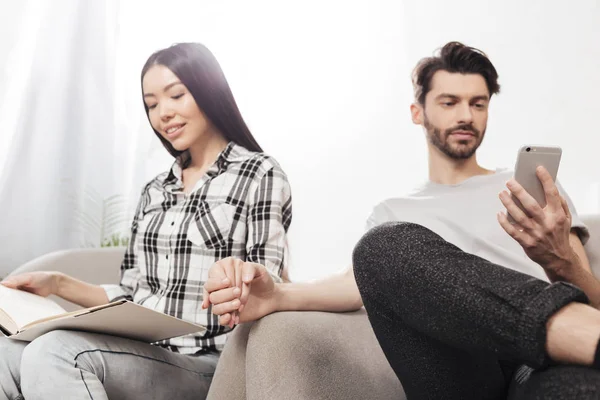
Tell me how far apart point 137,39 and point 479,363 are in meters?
2.20

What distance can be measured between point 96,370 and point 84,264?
30.2 inches

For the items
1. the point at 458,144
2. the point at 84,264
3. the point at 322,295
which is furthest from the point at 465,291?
the point at 84,264

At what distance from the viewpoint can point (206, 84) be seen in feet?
4.72

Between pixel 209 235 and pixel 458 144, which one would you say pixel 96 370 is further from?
pixel 458 144

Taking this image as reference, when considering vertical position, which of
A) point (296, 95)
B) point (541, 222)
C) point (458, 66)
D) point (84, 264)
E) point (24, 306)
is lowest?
point (84, 264)

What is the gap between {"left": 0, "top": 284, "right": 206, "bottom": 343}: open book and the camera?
1.01 meters

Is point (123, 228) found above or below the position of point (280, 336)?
below

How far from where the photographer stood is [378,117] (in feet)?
7.73

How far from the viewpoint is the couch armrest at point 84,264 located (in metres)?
1.70

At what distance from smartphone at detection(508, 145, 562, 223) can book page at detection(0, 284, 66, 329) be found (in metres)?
0.87

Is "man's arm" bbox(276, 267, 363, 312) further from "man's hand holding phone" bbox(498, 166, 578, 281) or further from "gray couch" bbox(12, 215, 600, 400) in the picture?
"man's hand holding phone" bbox(498, 166, 578, 281)

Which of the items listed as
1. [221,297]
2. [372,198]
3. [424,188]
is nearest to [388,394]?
[221,297]

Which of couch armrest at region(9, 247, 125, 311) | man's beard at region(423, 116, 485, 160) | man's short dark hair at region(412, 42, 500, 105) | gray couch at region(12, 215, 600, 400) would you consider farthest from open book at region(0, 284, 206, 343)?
man's short dark hair at region(412, 42, 500, 105)

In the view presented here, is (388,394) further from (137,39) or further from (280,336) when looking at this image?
(137,39)
